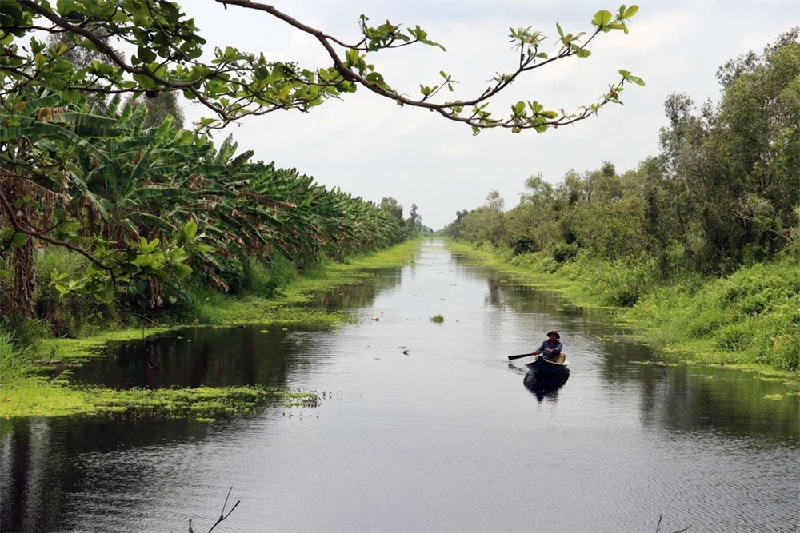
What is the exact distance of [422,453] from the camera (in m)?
13.8

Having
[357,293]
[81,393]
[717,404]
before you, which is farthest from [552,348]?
[357,293]

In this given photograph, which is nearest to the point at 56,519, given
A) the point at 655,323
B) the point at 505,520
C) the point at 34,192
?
the point at 505,520

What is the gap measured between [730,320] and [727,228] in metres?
7.33

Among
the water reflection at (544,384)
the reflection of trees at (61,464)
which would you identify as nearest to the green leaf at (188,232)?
the reflection of trees at (61,464)

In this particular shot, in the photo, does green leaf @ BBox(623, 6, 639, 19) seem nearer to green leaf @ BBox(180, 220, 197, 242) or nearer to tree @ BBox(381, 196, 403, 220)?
green leaf @ BBox(180, 220, 197, 242)

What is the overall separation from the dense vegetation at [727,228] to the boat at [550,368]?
495 cm

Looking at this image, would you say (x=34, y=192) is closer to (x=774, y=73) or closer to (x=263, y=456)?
(x=263, y=456)

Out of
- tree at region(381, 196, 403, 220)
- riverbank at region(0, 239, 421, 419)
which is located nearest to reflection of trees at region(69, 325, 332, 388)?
riverbank at region(0, 239, 421, 419)

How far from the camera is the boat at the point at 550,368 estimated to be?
67.8 feet

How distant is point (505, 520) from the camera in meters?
10.9

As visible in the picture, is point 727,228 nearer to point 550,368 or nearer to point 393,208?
point 550,368

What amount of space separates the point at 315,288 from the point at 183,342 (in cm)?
2115

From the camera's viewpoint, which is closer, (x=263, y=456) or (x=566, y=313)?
(x=263, y=456)

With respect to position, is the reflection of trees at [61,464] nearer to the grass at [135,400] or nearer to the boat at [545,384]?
the grass at [135,400]
